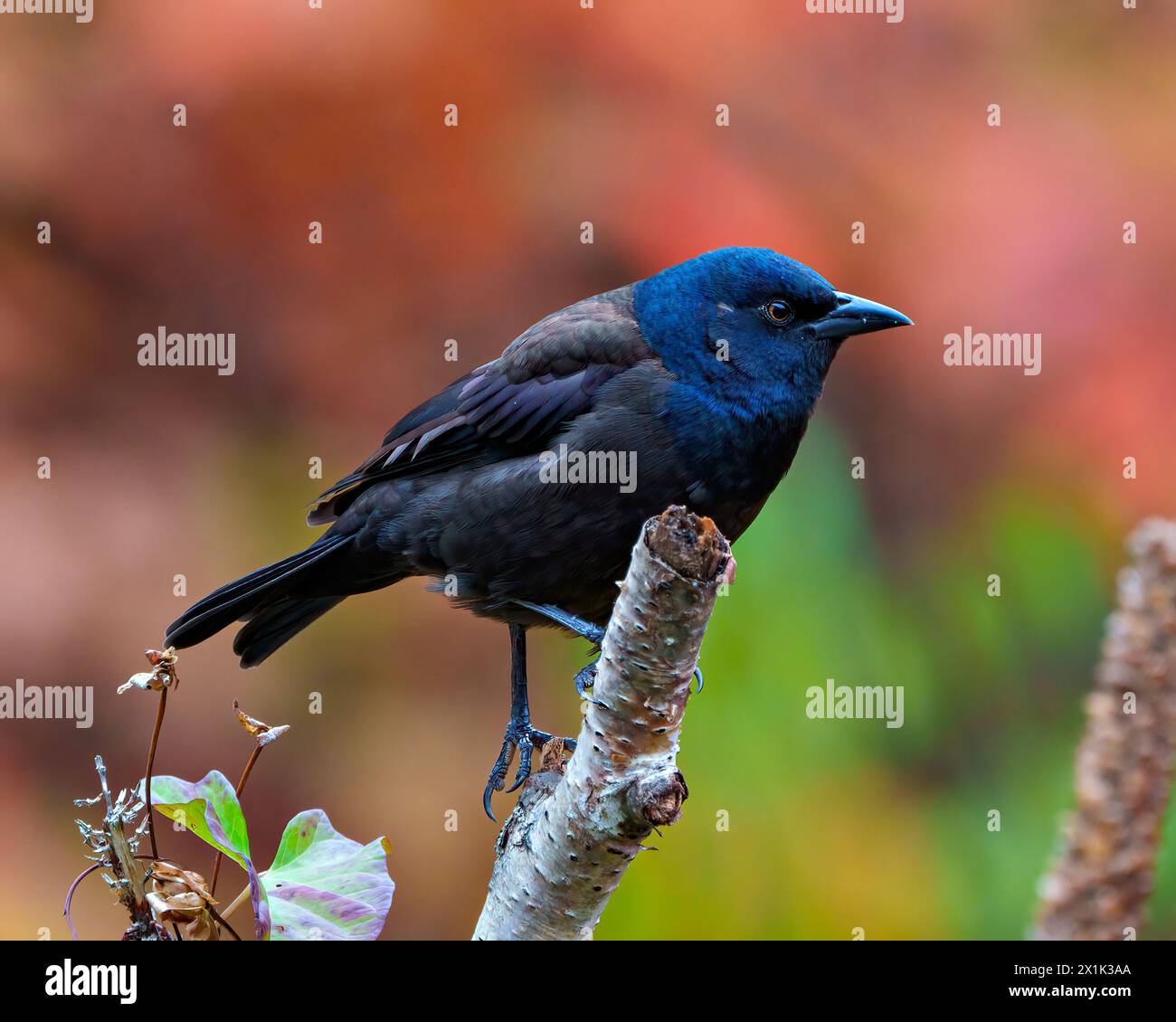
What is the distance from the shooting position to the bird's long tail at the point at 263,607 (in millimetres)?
3615

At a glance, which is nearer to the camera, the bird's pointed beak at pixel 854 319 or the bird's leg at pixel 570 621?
the bird's leg at pixel 570 621

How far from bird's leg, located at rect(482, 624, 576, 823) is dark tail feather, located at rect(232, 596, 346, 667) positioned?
0.61 m

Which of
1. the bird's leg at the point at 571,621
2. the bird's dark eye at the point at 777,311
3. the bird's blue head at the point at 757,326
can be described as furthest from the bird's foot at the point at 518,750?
the bird's dark eye at the point at 777,311

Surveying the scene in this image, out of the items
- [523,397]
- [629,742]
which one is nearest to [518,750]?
[523,397]

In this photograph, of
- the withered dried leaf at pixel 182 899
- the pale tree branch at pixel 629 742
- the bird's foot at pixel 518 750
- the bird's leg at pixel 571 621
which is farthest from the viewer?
the bird's foot at pixel 518 750

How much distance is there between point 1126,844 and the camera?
2410 millimetres

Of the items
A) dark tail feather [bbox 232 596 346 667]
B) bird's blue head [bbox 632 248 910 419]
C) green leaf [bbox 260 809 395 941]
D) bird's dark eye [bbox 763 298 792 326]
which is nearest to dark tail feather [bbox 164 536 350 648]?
dark tail feather [bbox 232 596 346 667]

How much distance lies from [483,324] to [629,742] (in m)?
3.63

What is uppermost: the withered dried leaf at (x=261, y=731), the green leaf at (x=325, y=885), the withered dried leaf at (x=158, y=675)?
the withered dried leaf at (x=158, y=675)

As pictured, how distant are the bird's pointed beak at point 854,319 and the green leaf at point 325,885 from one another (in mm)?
2049

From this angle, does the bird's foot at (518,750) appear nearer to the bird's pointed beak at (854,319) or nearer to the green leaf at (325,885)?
the bird's pointed beak at (854,319)

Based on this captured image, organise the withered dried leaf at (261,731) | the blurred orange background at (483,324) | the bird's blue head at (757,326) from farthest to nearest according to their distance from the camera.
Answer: the blurred orange background at (483,324), the bird's blue head at (757,326), the withered dried leaf at (261,731)

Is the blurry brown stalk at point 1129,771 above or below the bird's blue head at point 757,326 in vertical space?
below

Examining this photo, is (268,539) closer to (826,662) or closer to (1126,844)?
(826,662)
